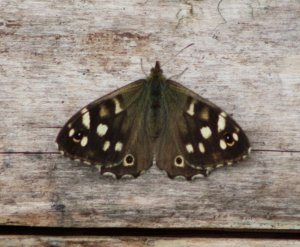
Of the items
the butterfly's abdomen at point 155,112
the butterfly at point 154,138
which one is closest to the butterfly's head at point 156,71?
the butterfly's abdomen at point 155,112

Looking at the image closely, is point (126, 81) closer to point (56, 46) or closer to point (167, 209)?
point (56, 46)

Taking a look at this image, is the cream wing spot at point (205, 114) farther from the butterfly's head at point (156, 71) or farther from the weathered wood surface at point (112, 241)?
the weathered wood surface at point (112, 241)

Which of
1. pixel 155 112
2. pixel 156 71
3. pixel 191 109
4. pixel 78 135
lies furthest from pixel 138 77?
pixel 78 135

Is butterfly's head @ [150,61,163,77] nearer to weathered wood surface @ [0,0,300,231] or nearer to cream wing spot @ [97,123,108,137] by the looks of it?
weathered wood surface @ [0,0,300,231]

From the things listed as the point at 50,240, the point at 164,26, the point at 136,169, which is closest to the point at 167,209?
the point at 136,169

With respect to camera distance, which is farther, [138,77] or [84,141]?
[138,77]

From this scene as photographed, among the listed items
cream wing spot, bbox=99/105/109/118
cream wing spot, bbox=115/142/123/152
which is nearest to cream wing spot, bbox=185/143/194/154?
cream wing spot, bbox=115/142/123/152

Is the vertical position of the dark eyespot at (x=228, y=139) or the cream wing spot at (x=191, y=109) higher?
the cream wing spot at (x=191, y=109)

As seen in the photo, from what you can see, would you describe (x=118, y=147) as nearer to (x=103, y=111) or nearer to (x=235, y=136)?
(x=103, y=111)
